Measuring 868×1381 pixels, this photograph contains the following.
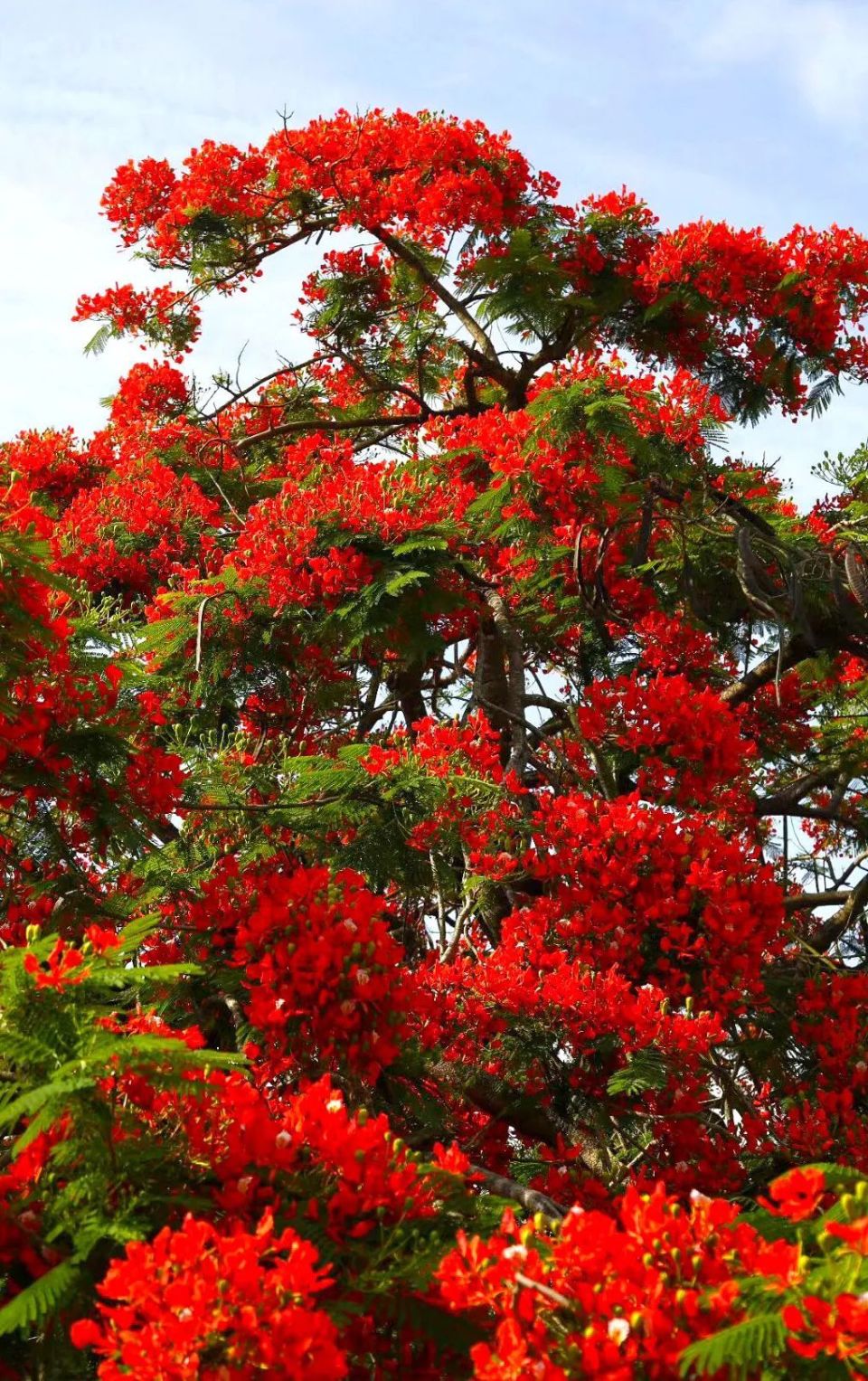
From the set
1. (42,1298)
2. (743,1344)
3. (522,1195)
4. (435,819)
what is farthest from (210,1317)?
(435,819)

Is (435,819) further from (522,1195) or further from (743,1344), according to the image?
(743,1344)

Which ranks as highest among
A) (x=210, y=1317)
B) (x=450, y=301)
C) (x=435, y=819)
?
(x=450, y=301)

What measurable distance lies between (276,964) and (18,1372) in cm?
165

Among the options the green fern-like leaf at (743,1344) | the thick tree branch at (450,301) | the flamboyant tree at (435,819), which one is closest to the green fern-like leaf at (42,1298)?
the flamboyant tree at (435,819)

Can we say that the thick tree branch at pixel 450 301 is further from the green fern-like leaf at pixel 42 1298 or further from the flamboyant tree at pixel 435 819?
the green fern-like leaf at pixel 42 1298

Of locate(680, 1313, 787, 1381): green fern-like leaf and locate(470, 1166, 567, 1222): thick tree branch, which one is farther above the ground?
locate(470, 1166, 567, 1222): thick tree branch

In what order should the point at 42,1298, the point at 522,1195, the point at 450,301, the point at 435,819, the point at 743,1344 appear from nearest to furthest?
the point at 743,1344 → the point at 42,1298 → the point at 522,1195 → the point at 435,819 → the point at 450,301

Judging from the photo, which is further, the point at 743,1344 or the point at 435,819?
the point at 435,819

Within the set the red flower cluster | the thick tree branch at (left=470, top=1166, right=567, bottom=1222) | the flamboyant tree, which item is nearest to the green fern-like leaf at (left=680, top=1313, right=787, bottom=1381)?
the flamboyant tree

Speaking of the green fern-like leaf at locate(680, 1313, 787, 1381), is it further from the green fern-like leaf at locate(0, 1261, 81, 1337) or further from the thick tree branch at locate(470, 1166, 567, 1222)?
the thick tree branch at locate(470, 1166, 567, 1222)

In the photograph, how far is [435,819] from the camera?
5.45m

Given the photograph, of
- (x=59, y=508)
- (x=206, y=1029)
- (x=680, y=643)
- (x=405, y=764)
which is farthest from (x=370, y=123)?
(x=206, y=1029)

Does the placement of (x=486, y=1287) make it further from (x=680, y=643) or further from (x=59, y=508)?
(x=59, y=508)

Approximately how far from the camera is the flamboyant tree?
239 centimetres
